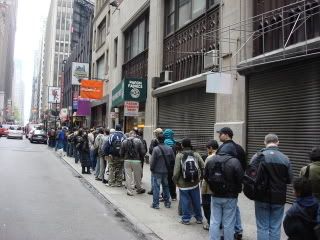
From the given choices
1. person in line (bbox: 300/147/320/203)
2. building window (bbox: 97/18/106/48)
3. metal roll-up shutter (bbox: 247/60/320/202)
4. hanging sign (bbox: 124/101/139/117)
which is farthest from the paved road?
building window (bbox: 97/18/106/48)

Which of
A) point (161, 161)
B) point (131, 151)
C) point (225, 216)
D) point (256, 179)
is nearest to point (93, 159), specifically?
point (131, 151)

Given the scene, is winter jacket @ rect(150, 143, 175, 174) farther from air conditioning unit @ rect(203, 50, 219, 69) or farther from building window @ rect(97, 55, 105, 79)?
building window @ rect(97, 55, 105, 79)

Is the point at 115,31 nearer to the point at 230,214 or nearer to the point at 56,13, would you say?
the point at 230,214

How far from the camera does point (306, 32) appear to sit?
456 inches

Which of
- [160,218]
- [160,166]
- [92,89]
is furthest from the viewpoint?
[92,89]

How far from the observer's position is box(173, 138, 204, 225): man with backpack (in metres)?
9.08

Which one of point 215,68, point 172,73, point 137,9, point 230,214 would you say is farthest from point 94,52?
point 230,214

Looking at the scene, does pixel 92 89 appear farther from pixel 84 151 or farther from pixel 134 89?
pixel 84 151

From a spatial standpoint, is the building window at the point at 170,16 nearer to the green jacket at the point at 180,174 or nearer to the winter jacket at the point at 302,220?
the green jacket at the point at 180,174

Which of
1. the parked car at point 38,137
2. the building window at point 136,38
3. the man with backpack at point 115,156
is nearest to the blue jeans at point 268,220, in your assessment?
the man with backpack at point 115,156

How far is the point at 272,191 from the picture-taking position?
659 cm

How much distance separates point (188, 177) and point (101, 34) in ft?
114

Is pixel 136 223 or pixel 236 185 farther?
A: pixel 136 223

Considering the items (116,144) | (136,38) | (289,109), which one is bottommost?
(116,144)
